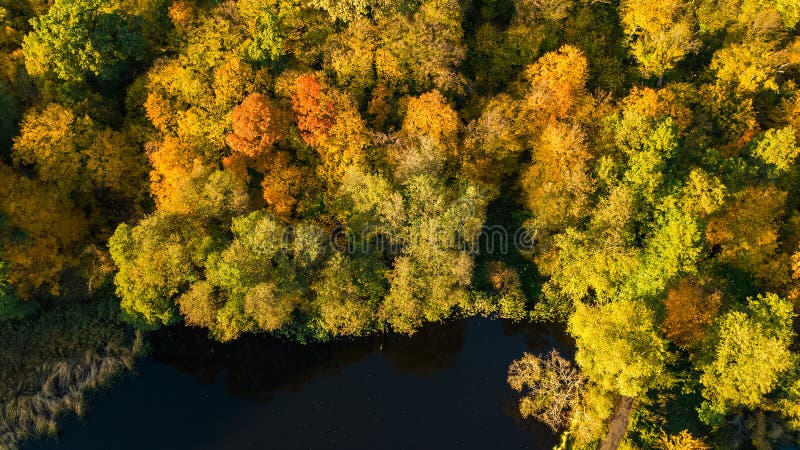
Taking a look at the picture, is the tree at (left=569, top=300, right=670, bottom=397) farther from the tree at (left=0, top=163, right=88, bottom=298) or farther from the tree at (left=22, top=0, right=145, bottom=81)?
the tree at (left=22, top=0, right=145, bottom=81)

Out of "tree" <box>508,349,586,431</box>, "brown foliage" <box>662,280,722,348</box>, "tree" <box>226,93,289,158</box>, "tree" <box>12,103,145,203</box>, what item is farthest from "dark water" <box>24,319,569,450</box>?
"tree" <box>226,93,289,158</box>

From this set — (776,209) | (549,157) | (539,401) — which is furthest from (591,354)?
(776,209)

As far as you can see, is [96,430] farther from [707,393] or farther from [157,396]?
[707,393]

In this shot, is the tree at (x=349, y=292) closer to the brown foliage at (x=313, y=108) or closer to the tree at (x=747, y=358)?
the brown foliage at (x=313, y=108)

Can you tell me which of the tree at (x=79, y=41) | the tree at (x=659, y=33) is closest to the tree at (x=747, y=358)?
the tree at (x=659, y=33)

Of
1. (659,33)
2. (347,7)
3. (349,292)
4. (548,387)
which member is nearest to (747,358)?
(548,387)
